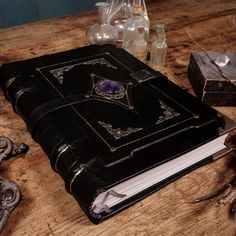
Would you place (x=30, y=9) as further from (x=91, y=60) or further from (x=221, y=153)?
(x=221, y=153)

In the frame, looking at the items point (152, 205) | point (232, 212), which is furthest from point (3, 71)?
point (232, 212)

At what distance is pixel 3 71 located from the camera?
0.82 m

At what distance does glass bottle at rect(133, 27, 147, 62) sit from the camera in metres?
0.99

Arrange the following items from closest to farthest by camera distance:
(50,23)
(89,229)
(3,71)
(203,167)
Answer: (89,229) → (203,167) → (3,71) → (50,23)

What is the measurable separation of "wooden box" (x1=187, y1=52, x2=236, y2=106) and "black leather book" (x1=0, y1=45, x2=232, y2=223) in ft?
0.33

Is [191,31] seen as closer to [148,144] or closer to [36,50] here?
[36,50]

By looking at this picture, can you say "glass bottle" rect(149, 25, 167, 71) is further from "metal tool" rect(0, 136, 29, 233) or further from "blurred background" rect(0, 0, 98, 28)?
"blurred background" rect(0, 0, 98, 28)

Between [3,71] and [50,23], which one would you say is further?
[50,23]

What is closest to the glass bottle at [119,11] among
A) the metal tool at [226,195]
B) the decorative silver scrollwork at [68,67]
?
the decorative silver scrollwork at [68,67]

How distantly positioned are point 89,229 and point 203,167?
0.92 ft

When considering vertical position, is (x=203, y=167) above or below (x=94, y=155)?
below

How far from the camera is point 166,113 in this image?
2.29ft

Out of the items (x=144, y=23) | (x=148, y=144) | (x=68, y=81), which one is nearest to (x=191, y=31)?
(x=144, y=23)

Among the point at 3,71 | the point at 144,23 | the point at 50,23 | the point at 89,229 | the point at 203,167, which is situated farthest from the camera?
the point at 50,23
